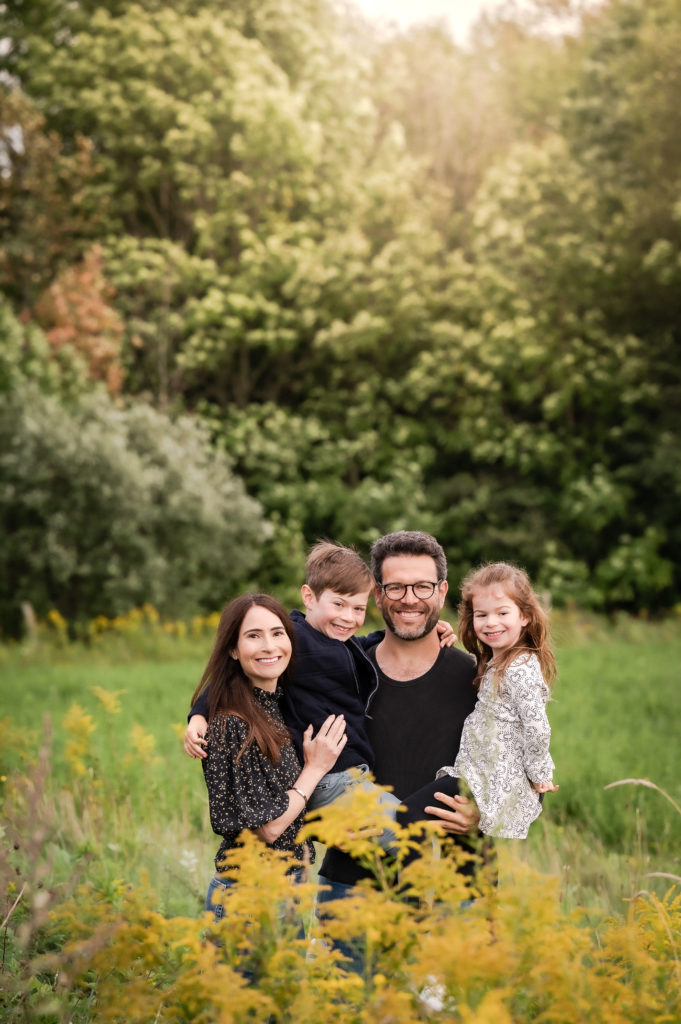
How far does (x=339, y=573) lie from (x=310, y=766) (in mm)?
608

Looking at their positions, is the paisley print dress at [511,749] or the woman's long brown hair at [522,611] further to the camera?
the woman's long brown hair at [522,611]

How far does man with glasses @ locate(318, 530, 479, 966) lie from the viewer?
3.14 meters

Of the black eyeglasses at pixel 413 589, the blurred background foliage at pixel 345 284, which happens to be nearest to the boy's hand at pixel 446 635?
the black eyeglasses at pixel 413 589

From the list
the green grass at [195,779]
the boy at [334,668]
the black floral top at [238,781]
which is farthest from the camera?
the green grass at [195,779]

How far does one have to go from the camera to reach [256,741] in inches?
116

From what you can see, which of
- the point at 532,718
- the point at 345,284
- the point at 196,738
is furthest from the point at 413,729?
the point at 345,284

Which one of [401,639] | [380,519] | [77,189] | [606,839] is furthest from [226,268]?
[401,639]

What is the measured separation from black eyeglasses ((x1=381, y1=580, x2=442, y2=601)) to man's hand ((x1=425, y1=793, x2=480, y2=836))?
0.61 metres

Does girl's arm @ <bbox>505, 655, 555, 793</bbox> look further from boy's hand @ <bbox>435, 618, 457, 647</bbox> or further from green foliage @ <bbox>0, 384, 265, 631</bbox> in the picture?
green foliage @ <bbox>0, 384, 265, 631</bbox>

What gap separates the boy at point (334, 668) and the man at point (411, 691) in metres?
0.06

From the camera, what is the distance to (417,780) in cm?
313

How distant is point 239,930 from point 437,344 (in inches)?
647

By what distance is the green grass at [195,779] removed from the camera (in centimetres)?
485

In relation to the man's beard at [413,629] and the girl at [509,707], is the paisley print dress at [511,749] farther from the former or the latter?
the man's beard at [413,629]
